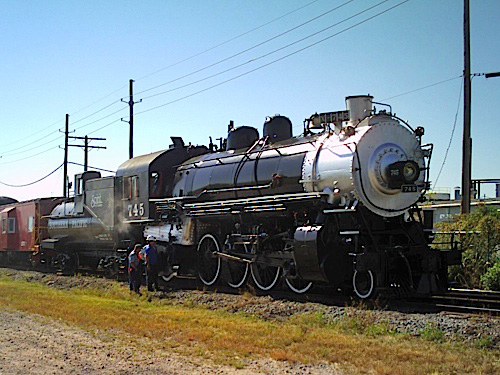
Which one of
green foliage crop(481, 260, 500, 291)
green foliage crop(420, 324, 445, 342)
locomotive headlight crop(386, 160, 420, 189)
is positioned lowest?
green foliage crop(420, 324, 445, 342)

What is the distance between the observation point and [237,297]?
556 inches

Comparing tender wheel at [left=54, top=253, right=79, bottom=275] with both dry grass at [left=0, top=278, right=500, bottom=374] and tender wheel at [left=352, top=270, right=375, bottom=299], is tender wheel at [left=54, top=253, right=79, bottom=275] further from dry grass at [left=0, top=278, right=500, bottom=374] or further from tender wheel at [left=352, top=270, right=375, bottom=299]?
tender wheel at [left=352, top=270, right=375, bottom=299]

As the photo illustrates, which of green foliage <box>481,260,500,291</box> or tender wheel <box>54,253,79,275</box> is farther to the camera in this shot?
tender wheel <box>54,253,79,275</box>

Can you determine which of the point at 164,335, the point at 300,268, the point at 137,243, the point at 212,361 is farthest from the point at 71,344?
the point at 137,243

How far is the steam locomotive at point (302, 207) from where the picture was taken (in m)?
12.8

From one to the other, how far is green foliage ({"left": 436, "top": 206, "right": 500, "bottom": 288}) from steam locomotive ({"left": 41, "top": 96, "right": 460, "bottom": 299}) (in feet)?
9.03

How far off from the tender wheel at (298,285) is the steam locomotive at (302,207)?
0.25ft

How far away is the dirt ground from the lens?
7410 mm

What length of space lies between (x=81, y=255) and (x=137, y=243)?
582 cm

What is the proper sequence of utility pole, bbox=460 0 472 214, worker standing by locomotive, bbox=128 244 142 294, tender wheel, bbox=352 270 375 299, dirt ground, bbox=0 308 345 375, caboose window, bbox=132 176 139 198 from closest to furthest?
dirt ground, bbox=0 308 345 375, tender wheel, bbox=352 270 375 299, worker standing by locomotive, bbox=128 244 142 294, utility pole, bbox=460 0 472 214, caboose window, bbox=132 176 139 198

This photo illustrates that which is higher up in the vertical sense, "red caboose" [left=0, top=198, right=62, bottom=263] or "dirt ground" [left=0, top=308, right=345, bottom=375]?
"red caboose" [left=0, top=198, right=62, bottom=263]

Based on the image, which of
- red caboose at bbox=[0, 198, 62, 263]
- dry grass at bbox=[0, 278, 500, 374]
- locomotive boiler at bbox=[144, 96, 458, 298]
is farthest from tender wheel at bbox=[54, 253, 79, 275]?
dry grass at bbox=[0, 278, 500, 374]

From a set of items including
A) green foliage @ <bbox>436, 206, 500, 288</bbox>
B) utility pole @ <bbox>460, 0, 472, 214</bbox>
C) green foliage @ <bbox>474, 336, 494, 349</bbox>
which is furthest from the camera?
utility pole @ <bbox>460, 0, 472, 214</bbox>

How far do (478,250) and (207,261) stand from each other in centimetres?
727
